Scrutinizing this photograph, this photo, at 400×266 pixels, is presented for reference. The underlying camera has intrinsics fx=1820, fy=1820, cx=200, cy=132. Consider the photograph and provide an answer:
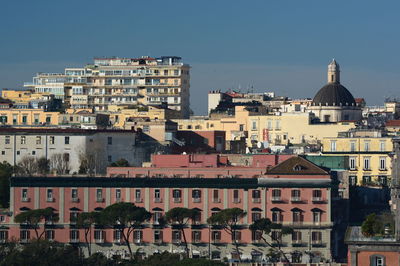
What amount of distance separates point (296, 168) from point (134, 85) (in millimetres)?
71801

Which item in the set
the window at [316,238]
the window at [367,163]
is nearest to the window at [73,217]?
the window at [316,238]

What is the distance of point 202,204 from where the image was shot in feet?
322

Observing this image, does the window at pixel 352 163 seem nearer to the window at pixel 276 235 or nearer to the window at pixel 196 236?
the window at pixel 276 235

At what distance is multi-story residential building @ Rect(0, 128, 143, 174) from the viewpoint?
410ft

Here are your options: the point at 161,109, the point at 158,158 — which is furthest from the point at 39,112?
the point at 158,158

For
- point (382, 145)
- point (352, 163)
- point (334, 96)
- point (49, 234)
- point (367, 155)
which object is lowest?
point (49, 234)

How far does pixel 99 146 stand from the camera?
412ft

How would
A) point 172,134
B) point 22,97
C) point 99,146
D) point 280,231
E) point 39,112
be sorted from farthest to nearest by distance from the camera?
point 22,97 → point 39,112 → point 172,134 → point 99,146 → point 280,231

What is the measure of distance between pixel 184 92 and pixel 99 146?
1812 inches

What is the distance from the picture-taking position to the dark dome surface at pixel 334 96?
158000 mm

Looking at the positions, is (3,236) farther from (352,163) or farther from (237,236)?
(352,163)

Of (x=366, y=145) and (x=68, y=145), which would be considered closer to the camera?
(x=366, y=145)

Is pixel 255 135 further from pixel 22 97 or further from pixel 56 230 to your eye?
pixel 56 230

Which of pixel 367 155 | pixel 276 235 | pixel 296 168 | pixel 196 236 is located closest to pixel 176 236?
pixel 196 236
